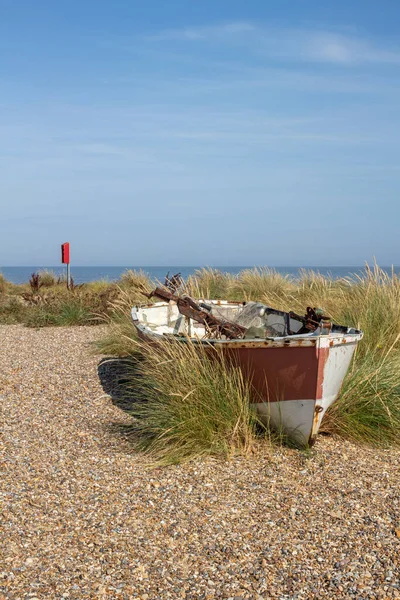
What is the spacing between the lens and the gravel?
3.43 m

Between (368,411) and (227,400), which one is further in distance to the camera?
(368,411)

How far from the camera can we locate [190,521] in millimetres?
4188

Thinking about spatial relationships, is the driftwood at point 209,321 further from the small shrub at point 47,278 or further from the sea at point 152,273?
the small shrub at point 47,278

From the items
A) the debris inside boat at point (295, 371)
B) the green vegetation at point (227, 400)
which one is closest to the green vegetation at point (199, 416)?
the green vegetation at point (227, 400)

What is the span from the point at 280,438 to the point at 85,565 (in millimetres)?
2451

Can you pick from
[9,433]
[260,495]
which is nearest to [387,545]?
[260,495]

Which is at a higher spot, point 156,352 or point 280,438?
point 156,352

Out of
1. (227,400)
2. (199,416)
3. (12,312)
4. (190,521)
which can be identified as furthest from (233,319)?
(12,312)

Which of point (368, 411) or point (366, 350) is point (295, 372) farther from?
point (366, 350)

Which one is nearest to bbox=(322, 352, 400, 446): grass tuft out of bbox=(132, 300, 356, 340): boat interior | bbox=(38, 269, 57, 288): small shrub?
bbox=(132, 300, 356, 340): boat interior

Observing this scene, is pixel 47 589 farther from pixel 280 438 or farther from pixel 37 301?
pixel 37 301

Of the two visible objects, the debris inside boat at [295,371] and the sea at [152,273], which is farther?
the sea at [152,273]

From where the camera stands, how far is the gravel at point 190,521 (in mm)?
3426

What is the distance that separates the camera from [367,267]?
9.16 meters
